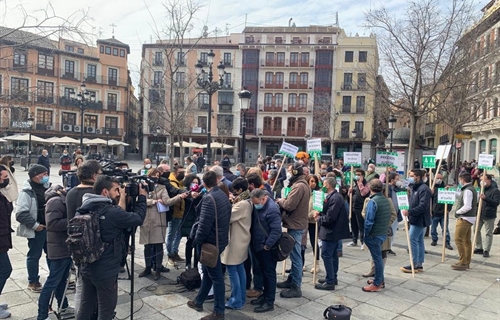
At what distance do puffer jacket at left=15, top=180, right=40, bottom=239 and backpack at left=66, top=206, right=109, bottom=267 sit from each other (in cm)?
149

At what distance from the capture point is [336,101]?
151 feet

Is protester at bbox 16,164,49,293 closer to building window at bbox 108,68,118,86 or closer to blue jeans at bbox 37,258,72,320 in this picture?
blue jeans at bbox 37,258,72,320

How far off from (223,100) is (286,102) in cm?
879

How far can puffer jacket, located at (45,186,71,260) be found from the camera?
143 inches

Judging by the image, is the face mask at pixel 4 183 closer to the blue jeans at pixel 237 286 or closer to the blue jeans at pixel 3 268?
the blue jeans at pixel 3 268

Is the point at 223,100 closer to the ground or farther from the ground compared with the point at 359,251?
farther from the ground

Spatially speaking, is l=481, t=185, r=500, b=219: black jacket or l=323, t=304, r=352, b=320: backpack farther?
l=481, t=185, r=500, b=219: black jacket

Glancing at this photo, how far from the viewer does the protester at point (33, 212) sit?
158 inches

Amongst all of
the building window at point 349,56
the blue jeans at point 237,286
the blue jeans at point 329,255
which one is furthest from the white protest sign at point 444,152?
the building window at point 349,56

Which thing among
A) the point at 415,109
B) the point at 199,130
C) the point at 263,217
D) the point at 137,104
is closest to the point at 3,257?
the point at 263,217

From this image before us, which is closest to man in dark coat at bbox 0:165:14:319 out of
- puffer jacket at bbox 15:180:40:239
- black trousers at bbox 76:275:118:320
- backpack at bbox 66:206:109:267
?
puffer jacket at bbox 15:180:40:239

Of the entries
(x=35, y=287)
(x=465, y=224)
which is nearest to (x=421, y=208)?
(x=465, y=224)

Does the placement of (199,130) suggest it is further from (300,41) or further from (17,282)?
(17,282)

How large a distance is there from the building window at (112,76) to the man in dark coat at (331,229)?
151 ft
